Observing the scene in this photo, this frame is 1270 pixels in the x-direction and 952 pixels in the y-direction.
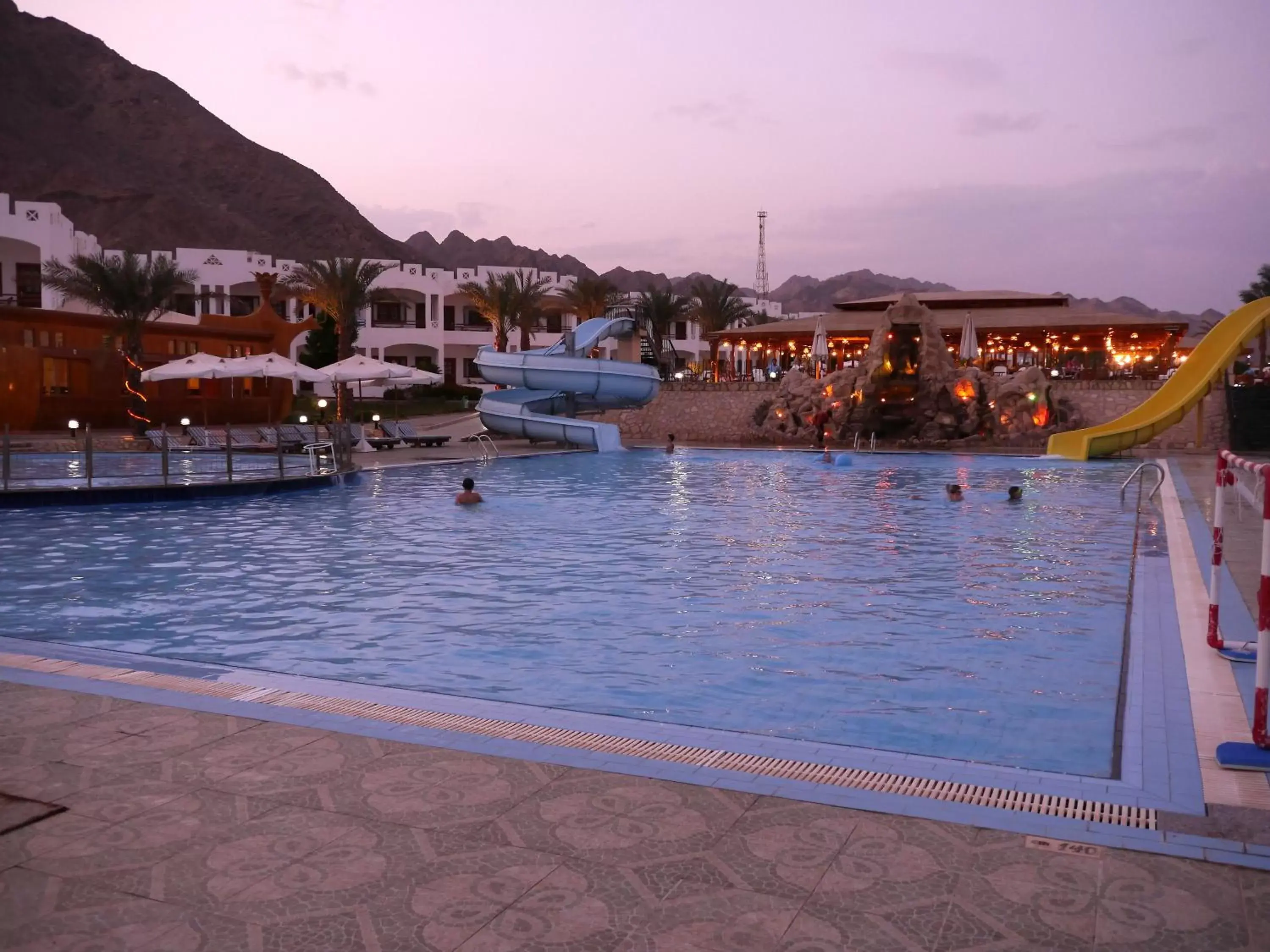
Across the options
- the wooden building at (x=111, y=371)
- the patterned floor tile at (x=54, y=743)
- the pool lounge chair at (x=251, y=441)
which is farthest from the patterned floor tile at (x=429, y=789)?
the wooden building at (x=111, y=371)

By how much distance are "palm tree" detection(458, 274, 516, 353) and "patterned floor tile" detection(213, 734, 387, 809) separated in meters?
41.8

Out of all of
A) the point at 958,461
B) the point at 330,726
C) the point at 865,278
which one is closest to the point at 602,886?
the point at 330,726

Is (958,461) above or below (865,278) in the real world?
below

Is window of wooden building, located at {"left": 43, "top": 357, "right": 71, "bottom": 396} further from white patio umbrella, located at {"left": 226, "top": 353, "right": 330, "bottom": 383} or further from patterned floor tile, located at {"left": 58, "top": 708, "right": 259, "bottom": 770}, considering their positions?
patterned floor tile, located at {"left": 58, "top": 708, "right": 259, "bottom": 770}

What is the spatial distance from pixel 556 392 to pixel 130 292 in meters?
12.1

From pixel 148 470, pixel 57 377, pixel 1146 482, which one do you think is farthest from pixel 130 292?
pixel 1146 482

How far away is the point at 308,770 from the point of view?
4.31 metres

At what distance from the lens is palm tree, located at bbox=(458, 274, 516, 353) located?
47.1 meters

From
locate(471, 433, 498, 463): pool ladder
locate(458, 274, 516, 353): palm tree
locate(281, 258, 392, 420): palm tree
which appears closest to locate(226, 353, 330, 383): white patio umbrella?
locate(471, 433, 498, 463): pool ladder

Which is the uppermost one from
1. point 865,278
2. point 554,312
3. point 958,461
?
point 865,278

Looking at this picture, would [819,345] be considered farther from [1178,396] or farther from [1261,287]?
[1261,287]

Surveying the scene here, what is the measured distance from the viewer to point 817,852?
3.52 m

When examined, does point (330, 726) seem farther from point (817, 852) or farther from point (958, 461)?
point (958, 461)

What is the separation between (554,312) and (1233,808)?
62070 mm
